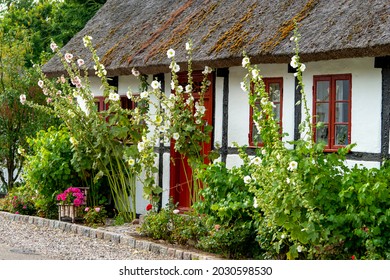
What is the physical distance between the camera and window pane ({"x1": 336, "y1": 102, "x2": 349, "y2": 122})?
12328mm

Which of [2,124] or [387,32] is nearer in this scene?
[387,32]

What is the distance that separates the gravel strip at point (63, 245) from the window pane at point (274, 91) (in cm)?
296

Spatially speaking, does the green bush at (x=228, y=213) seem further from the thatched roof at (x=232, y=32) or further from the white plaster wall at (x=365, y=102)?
the thatched roof at (x=232, y=32)

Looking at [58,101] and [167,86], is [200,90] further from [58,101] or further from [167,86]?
[58,101]

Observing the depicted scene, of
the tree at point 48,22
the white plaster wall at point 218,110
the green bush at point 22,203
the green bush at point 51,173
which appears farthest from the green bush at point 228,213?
the tree at point 48,22

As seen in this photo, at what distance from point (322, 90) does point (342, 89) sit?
0.37 metres

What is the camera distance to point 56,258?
11.7 meters

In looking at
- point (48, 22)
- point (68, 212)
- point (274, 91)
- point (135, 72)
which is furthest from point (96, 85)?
point (48, 22)

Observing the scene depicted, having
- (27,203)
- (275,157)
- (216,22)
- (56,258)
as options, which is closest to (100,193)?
(27,203)

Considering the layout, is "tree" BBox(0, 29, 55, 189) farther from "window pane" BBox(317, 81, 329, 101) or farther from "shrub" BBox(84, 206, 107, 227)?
"window pane" BBox(317, 81, 329, 101)

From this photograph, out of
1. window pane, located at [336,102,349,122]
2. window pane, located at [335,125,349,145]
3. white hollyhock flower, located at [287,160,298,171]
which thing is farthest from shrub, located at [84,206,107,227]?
white hollyhock flower, located at [287,160,298,171]

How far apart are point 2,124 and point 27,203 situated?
3.73 m

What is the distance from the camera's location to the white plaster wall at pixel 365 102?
11.7m

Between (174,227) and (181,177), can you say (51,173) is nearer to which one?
(181,177)
